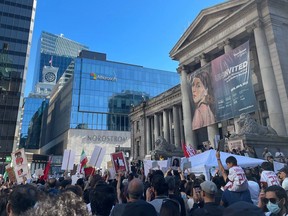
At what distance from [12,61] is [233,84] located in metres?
57.3

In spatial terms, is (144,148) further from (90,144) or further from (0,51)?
(0,51)

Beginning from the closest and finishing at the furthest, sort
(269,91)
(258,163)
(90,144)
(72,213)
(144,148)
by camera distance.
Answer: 1. (72,213)
2. (258,163)
3. (269,91)
4. (144,148)
5. (90,144)

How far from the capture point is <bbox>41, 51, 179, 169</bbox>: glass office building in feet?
233

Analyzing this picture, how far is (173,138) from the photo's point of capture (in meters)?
47.3

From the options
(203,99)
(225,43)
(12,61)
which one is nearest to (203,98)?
(203,99)

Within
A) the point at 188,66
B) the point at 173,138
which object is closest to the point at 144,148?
the point at 173,138

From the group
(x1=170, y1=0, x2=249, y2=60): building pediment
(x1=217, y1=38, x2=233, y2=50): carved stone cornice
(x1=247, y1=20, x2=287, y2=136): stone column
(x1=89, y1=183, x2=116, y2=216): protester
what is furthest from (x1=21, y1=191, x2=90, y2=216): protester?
(x1=217, y1=38, x2=233, y2=50): carved stone cornice

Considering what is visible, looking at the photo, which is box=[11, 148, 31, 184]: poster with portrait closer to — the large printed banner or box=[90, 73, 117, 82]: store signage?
the large printed banner

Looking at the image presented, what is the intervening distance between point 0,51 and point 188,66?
162 ft

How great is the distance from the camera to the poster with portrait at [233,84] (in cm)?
2348

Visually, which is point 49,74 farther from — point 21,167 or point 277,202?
point 277,202

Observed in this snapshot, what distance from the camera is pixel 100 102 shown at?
73.8 meters

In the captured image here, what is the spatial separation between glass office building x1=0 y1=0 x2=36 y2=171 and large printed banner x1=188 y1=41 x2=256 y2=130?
44.6 m

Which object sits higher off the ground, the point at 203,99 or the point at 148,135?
the point at 203,99
